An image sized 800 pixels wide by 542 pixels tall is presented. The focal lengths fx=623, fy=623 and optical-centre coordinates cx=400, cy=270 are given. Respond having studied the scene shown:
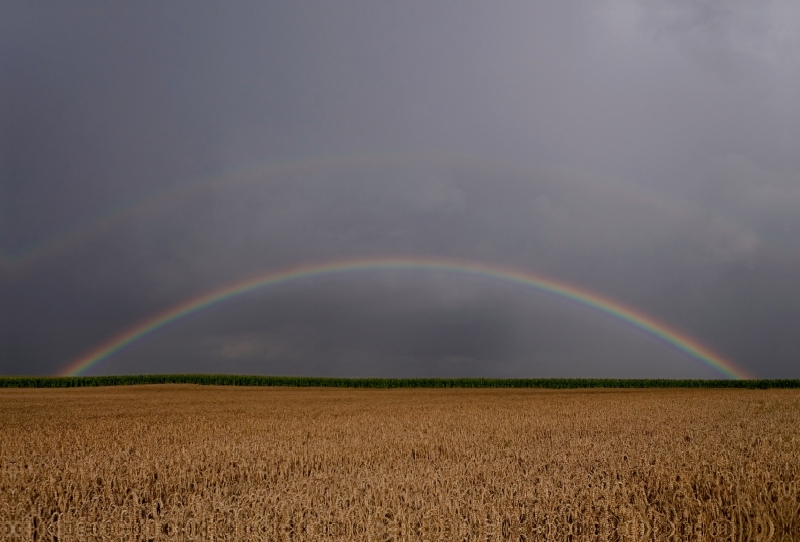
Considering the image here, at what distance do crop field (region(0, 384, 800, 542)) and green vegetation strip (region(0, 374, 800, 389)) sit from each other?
64.2 metres

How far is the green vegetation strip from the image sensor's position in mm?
77000

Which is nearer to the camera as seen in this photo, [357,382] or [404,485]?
[404,485]

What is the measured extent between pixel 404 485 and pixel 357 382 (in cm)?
7743

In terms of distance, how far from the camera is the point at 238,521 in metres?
6.51

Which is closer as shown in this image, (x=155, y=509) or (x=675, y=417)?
(x=155, y=509)

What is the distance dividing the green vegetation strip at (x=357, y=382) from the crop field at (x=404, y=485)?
64.2m

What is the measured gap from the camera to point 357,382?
276ft

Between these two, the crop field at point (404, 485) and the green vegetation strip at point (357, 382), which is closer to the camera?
the crop field at point (404, 485)

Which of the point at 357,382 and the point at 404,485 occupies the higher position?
the point at 357,382

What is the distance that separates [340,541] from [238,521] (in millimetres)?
1447

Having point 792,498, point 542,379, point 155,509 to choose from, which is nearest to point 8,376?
point 542,379

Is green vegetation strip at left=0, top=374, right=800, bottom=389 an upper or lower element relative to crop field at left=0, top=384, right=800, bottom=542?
upper

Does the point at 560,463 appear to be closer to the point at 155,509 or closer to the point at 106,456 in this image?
the point at 155,509

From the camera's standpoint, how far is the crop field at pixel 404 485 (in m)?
6.24
